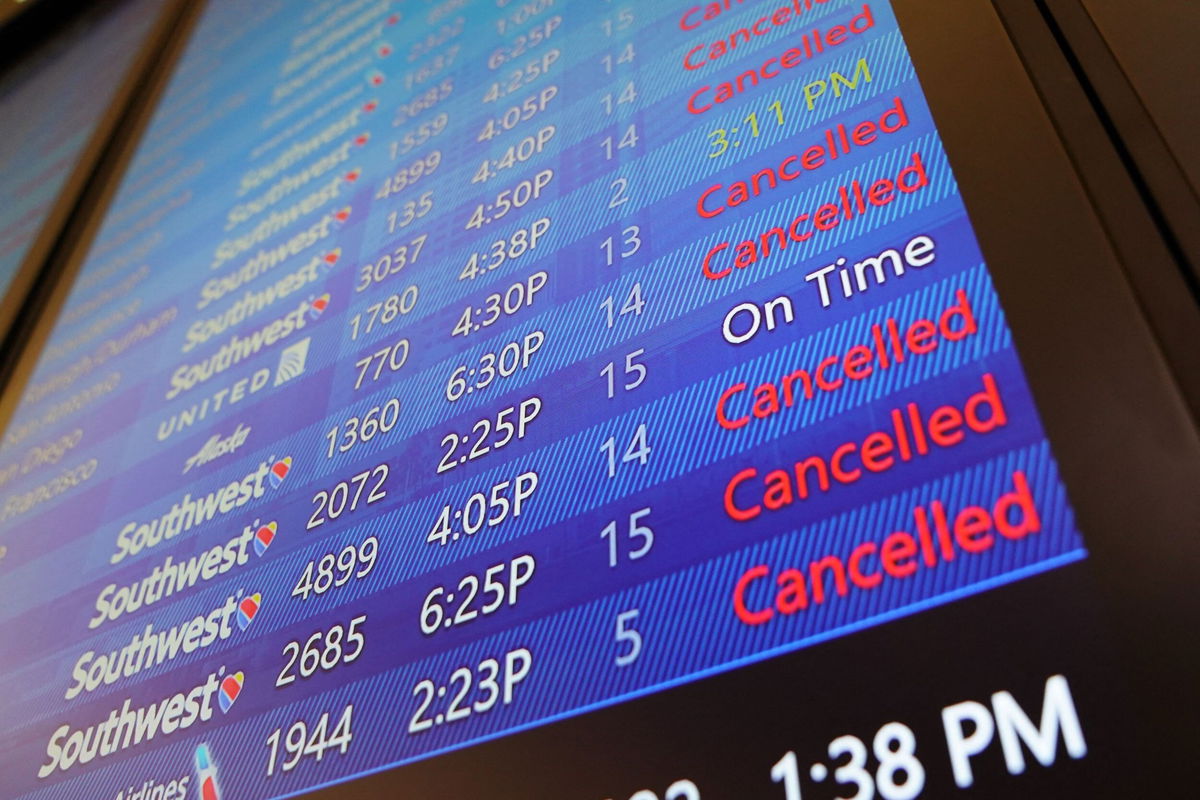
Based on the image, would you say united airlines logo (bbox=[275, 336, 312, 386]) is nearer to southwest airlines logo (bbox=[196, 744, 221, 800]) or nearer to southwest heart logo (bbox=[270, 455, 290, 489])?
southwest heart logo (bbox=[270, 455, 290, 489])

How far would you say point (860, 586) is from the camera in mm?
734

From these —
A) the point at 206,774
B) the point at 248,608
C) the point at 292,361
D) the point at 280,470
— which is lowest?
the point at 206,774

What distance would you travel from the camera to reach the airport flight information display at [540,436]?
765 millimetres

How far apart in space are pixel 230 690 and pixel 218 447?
38 centimetres

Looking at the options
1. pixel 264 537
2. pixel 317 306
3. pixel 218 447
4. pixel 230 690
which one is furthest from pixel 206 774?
pixel 317 306

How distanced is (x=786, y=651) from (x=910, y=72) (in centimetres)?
61

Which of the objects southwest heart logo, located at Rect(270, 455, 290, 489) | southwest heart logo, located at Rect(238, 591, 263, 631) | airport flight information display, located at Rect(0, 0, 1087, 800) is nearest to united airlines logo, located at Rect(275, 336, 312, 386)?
airport flight information display, located at Rect(0, 0, 1087, 800)

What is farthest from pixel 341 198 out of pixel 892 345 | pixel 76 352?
pixel 892 345

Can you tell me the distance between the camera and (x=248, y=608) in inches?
43.4

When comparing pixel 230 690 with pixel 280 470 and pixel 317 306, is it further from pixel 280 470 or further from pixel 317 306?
pixel 317 306

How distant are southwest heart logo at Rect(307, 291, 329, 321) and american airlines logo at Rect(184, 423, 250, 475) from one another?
18 cm

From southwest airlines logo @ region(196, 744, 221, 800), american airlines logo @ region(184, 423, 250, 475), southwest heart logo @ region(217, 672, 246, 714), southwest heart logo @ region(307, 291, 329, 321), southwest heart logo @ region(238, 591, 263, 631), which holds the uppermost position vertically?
southwest heart logo @ region(307, 291, 329, 321)

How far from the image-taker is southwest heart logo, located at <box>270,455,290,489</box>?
1.20 metres

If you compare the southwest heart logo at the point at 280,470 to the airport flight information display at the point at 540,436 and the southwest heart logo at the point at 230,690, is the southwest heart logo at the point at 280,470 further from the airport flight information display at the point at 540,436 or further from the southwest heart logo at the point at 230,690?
the southwest heart logo at the point at 230,690
